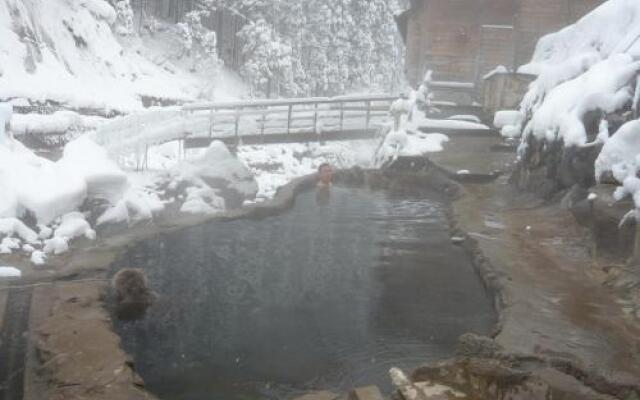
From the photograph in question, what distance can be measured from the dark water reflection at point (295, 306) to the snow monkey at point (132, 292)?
0.16m

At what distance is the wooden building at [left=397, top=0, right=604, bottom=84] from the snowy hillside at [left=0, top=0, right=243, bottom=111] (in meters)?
12.8

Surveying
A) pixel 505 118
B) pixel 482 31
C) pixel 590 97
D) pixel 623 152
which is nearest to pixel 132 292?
pixel 623 152

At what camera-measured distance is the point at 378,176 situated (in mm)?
14750

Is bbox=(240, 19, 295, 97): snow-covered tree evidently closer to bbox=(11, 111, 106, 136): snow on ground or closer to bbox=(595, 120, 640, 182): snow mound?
bbox=(11, 111, 106, 136): snow on ground

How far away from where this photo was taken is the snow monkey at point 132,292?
21.8 ft

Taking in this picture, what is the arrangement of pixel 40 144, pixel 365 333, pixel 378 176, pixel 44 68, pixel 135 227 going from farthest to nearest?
pixel 44 68
pixel 40 144
pixel 378 176
pixel 135 227
pixel 365 333

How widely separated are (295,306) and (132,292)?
5.85 feet

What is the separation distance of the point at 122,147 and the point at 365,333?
10304mm

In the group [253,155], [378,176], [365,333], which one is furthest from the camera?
[253,155]

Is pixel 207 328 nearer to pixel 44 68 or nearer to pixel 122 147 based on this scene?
pixel 122 147

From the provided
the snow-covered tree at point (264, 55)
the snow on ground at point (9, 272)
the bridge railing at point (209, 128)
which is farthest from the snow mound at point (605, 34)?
the snow-covered tree at point (264, 55)

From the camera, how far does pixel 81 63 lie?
2628 cm

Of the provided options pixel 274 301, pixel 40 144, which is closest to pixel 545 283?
pixel 274 301

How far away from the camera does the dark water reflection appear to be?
5500 millimetres
